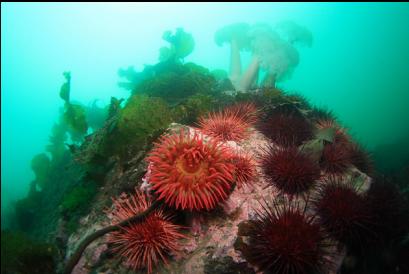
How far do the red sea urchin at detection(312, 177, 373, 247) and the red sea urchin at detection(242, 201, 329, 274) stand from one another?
392 millimetres

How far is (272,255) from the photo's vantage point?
320 centimetres

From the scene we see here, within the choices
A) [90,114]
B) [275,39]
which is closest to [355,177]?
[275,39]

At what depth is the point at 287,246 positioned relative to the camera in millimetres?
3113

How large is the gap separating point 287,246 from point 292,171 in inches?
60.2

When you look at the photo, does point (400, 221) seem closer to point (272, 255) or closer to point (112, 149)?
point (272, 255)

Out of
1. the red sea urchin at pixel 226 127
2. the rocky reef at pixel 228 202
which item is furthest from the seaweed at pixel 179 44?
the red sea urchin at pixel 226 127

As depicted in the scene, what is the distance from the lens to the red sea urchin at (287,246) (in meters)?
3.10

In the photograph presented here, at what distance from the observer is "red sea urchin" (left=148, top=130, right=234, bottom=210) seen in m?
3.43

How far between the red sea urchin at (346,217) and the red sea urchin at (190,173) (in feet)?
5.14

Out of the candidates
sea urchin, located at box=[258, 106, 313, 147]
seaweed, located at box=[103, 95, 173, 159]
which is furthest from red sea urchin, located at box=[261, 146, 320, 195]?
seaweed, located at box=[103, 95, 173, 159]

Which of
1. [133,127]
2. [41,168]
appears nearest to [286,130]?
[133,127]

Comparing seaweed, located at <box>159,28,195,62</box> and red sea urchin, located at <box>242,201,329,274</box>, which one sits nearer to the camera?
red sea urchin, located at <box>242,201,329,274</box>

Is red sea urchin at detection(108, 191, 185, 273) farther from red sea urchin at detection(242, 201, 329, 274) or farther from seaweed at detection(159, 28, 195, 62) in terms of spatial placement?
seaweed at detection(159, 28, 195, 62)

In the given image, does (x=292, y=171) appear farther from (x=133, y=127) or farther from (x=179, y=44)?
(x=179, y=44)
